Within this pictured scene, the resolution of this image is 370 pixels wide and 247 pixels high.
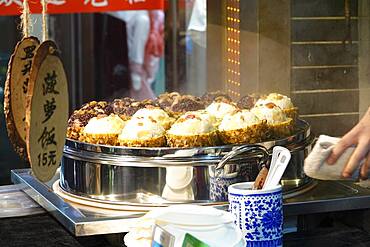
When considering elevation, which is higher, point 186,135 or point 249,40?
point 249,40

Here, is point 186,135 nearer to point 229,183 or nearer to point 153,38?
point 229,183

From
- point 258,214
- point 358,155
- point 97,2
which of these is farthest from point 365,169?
point 97,2

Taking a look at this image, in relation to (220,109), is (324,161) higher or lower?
lower

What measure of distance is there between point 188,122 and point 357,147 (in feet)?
2.64

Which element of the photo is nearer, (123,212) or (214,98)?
(123,212)

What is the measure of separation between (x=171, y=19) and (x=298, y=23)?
211 centimetres

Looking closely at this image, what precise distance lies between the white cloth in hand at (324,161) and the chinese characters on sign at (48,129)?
1.17 m

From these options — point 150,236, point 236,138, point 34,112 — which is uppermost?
point 34,112

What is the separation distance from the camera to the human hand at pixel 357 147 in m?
3.24

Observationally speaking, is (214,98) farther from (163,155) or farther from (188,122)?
(163,155)

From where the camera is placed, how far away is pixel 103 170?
368 centimetres

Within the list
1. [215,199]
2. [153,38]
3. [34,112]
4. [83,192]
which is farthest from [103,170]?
[153,38]

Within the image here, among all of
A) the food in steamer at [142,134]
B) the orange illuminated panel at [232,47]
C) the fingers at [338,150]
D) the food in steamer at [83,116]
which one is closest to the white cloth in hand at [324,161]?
the fingers at [338,150]

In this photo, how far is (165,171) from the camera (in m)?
3.59
